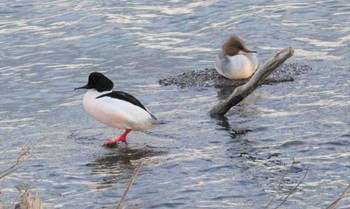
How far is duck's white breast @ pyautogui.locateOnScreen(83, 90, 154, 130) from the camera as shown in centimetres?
1092

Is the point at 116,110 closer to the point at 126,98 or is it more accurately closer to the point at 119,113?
the point at 119,113

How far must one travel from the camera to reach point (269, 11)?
1719 centimetres

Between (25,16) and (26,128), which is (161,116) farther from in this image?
(25,16)

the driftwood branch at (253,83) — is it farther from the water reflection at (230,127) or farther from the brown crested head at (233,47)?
the brown crested head at (233,47)

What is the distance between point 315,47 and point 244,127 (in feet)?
13.5

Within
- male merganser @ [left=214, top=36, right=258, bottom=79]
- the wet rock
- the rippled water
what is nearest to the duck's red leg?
the rippled water

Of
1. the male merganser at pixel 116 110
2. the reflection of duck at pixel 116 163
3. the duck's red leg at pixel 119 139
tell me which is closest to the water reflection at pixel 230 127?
the male merganser at pixel 116 110

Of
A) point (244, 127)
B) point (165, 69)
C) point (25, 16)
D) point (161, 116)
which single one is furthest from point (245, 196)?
point (25, 16)

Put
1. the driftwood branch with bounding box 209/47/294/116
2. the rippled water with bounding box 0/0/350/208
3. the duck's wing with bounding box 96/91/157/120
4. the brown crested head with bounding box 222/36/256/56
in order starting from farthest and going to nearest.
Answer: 1. the brown crested head with bounding box 222/36/256/56
2. the duck's wing with bounding box 96/91/157/120
3. the driftwood branch with bounding box 209/47/294/116
4. the rippled water with bounding box 0/0/350/208

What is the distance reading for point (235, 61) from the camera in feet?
43.8

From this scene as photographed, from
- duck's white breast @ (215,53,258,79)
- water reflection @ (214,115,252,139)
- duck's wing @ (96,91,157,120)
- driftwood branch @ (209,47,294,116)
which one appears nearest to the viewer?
driftwood branch @ (209,47,294,116)

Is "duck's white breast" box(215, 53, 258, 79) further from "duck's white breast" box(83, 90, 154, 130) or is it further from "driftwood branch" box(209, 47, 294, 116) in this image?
"duck's white breast" box(83, 90, 154, 130)

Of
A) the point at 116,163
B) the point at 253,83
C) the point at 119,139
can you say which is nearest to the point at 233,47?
the point at 253,83

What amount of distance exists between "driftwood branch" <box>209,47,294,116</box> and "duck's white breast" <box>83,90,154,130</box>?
3.25ft
